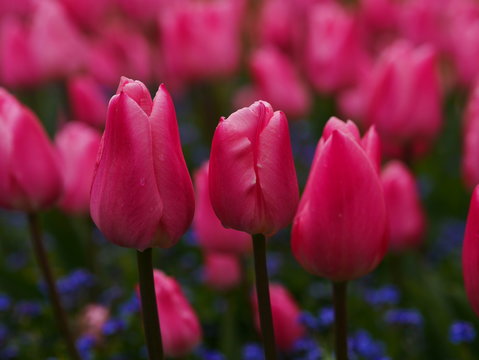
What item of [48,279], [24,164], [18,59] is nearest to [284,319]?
[48,279]

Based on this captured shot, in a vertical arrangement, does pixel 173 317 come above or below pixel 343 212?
below

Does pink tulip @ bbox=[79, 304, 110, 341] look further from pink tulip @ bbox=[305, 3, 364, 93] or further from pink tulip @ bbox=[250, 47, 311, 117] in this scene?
pink tulip @ bbox=[305, 3, 364, 93]

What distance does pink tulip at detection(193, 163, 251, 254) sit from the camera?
1.40 m

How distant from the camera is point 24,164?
3.74ft

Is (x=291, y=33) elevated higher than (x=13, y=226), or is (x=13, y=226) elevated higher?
(x=291, y=33)

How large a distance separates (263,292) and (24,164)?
0.46 m

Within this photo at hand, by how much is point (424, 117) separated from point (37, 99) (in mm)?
1725

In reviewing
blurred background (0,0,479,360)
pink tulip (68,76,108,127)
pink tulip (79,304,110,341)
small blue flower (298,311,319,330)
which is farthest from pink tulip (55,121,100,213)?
small blue flower (298,311,319,330)

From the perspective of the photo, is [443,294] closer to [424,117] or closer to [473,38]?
[424,117]

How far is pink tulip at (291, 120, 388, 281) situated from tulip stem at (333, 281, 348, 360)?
0.14 ft

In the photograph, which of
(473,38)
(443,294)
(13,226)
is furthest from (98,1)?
(443,294)

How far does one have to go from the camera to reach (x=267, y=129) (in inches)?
32.2

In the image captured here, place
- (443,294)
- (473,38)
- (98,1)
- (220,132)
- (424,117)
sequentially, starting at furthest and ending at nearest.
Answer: (98,1), (473,38), (424,117), (443,294), (220,132)

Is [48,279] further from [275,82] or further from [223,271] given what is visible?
[275,82]
